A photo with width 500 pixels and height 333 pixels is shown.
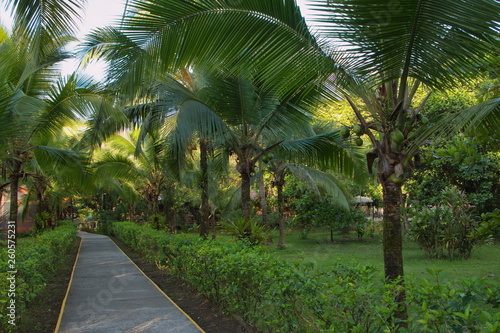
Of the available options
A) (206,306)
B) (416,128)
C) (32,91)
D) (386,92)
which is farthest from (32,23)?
(32,91)

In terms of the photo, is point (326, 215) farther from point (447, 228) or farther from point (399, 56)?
point (399, 56)

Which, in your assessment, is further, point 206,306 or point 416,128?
point 206,306

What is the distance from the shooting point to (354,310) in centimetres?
300

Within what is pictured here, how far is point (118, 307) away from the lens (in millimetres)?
6219

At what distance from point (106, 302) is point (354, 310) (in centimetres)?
486

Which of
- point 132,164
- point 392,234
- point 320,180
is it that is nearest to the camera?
point 392,234

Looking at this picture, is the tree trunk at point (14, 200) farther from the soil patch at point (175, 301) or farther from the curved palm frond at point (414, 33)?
the curved palm frond at point (414, 33)

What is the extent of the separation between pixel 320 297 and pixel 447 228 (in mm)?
9169

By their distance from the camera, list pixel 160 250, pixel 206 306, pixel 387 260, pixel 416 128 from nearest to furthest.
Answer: pixel 387 260 < pixel 416 128 < pixel 206 306 < pixel 160 250

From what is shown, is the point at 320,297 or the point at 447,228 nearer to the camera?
the point at 320,297

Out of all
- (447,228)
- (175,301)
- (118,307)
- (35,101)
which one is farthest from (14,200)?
(447,228)

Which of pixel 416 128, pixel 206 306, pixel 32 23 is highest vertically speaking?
pixel 32 23

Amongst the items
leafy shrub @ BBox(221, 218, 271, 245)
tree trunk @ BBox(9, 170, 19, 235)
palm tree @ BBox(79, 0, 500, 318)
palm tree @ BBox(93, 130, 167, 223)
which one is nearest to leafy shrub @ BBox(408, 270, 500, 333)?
palm tree @ BBox(79, 0, 500, 318)

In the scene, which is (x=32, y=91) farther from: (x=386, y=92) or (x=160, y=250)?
(x=386, y=92)
